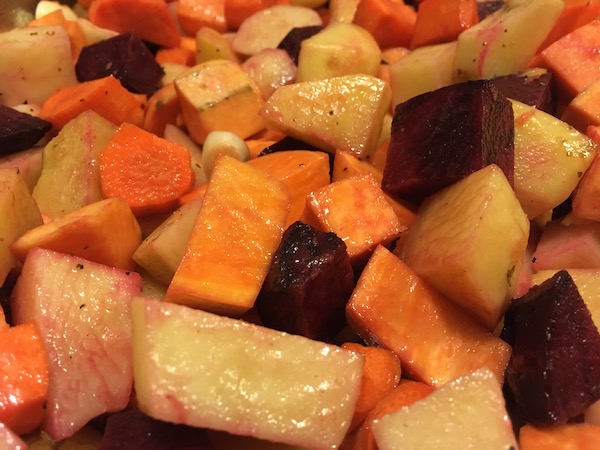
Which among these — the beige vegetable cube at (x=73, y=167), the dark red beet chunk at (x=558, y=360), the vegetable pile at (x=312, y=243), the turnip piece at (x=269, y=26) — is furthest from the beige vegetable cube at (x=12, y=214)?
the dark red beet chunk at (x=558, y=360)

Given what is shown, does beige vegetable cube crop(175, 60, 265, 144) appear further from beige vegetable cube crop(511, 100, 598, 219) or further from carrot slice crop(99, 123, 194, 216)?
beige vegetable cube crop(511, 100, 598, 219)

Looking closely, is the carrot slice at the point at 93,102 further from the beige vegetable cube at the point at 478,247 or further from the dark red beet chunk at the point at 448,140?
the beige vegetable cube at the point at 478,247

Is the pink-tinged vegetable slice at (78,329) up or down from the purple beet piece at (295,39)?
→ down

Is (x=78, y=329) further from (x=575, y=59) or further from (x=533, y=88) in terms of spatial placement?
(x=575, y=59)

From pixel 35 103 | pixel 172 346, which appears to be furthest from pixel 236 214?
pixel 35 103

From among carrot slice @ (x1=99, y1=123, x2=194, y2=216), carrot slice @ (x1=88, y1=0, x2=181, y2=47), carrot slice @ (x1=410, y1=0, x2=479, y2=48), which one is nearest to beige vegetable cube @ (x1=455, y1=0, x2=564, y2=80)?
carrot slice @ (x1=410, y1=0, x2=479, y2=48)

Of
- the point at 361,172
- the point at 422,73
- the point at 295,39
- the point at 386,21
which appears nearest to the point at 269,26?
the point at 295,39
